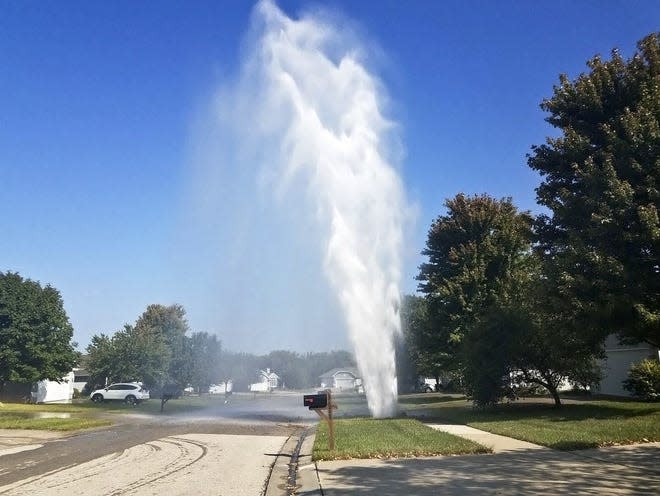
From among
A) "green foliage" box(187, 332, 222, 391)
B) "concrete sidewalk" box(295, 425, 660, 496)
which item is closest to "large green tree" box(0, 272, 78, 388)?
"green foliage" box(187, 332, 222, 391)

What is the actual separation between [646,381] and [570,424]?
1196 centimetres

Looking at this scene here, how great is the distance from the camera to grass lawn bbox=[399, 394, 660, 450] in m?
13.2

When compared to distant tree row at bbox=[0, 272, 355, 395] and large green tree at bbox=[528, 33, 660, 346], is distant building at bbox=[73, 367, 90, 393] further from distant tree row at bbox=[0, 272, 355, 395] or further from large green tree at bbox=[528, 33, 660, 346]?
large green tree at bbox=[528, 33, 660, 346]

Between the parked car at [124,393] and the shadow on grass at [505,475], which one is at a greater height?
the parked car at [124,393]

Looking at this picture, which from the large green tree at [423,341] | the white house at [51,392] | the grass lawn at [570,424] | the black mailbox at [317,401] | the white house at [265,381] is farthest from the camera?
the white house at [265,381]

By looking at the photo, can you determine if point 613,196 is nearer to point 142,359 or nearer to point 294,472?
point 294,472

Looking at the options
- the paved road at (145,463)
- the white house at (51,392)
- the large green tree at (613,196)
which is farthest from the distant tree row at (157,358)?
the large green tree at (613,196)

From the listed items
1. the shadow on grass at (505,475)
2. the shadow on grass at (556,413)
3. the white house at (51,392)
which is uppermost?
the white house at (51,392)

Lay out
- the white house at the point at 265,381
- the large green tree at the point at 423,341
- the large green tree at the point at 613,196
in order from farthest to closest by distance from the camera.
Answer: the white house at the point at 265,381 < the large green tree at the point at 423,341 < the large green tree at the point at 613,196

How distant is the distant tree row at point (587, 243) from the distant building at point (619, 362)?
28.2 feet

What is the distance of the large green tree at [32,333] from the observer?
43.4 m

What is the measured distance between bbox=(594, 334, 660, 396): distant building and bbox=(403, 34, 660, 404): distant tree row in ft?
28.2

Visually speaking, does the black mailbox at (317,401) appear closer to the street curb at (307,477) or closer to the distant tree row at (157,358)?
the street curb at (307,477)

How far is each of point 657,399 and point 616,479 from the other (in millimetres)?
19935
